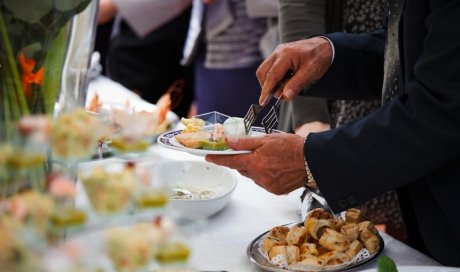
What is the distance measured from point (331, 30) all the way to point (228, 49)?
766 mm

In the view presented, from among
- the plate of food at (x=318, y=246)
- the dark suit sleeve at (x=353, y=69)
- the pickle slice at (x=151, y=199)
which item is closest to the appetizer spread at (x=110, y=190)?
the pickle slice at (x=151, y=199)

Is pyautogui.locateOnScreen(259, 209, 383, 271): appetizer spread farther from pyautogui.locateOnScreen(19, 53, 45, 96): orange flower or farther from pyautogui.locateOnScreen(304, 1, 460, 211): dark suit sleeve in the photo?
pyautogui.locateOnScreen(19, 53, 45, 96): orange flower

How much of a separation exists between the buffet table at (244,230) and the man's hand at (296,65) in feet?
0.67

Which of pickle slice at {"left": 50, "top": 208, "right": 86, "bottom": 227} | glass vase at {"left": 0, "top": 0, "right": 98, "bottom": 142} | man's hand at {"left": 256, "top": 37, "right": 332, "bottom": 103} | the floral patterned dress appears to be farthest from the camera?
the floral patterned dress

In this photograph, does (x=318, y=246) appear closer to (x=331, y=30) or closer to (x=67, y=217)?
(x=67, y=217)

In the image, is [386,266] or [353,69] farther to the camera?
[353,69]

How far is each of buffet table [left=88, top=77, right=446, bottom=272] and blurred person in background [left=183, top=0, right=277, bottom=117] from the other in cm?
119

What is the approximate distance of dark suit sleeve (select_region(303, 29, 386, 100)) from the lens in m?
1.52

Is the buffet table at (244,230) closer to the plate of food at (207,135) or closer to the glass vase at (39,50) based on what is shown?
the plate of food at (207,135)

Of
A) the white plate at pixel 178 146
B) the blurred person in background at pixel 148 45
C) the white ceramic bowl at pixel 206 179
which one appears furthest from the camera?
the blurred person in background at pixel 148 45

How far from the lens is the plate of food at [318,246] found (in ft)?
3.45

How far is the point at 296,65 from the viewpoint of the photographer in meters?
1.46

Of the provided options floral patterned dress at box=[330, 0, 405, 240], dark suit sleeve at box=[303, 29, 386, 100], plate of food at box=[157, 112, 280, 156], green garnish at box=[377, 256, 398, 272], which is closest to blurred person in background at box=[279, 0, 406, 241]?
floral patterned dress at box=[330, 0, 405, 240]

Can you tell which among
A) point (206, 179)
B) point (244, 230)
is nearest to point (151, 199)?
point (244, 230)
